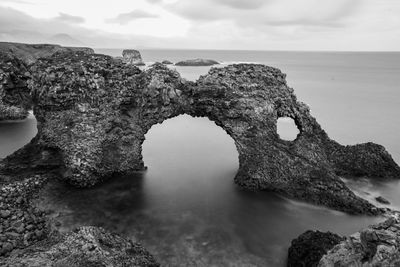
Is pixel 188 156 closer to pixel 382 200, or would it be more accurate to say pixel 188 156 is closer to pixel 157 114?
pixel 157 114

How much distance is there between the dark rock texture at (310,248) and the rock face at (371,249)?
2.64 metres

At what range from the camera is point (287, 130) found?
41000mm

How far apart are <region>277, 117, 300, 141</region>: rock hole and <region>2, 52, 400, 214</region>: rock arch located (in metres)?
11.3

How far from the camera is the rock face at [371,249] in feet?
35.2

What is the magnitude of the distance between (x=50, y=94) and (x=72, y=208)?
28.4 feet

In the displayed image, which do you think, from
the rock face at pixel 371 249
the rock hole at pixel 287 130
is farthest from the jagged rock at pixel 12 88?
the rock face at pixel 371 249

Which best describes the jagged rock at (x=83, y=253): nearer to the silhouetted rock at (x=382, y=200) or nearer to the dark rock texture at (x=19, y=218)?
the dark rock texture at (x=19, y=218)

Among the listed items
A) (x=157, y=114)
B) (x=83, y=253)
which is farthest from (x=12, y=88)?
(x=83, y=253)

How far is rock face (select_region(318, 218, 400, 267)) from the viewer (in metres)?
10.7

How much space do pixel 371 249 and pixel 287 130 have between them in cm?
3025

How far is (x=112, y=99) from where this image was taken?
25.2 m

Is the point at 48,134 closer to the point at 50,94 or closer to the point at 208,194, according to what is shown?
the point at 50,94

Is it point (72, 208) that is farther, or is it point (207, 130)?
point (207, 130)

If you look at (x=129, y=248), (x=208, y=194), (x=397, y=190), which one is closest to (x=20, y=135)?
(x=208, y=194)
